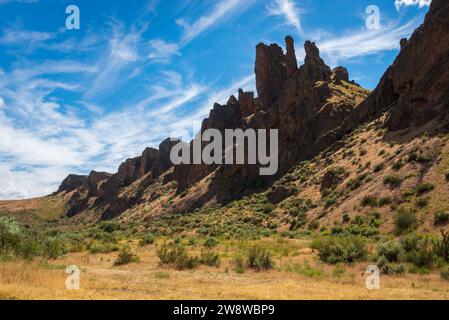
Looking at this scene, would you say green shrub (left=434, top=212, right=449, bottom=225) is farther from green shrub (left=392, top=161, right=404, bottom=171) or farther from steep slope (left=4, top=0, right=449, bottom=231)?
green shrub (left=392, top=161, right=404, bottom=171)

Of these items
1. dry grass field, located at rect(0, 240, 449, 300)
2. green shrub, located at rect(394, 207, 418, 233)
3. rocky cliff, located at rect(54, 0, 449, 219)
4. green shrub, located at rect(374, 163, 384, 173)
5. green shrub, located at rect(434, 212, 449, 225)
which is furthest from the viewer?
rocky cliff, located at rect(54, 0, 449, 219)

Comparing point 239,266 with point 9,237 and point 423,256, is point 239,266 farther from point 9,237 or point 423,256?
point 9,237

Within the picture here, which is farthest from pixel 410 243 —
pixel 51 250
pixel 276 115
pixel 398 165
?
pixel 276 115

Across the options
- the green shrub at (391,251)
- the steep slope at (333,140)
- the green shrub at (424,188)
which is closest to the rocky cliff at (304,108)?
the steep slope at (333,140)

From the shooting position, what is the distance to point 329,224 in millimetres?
35656

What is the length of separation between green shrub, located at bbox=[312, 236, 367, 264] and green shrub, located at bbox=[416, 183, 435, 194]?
14999 millimetres

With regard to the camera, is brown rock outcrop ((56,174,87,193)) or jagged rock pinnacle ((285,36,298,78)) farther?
brown rock outcrop ((56,174,87,193))

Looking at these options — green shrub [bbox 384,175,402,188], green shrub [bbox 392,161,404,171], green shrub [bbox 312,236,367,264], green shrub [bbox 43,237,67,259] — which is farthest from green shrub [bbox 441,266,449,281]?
green shrub [bbox 392,161,404,171]

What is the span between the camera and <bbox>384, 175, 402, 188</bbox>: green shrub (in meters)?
34.2

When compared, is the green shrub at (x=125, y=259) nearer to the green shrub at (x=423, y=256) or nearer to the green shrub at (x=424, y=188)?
the green shrub at (x=423, y=256)

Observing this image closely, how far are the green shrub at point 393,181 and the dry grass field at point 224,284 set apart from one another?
19.7 m

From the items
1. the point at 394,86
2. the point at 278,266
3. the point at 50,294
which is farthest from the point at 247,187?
the point at 50,294

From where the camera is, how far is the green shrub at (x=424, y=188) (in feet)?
99.8

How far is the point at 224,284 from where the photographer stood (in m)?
12.9
